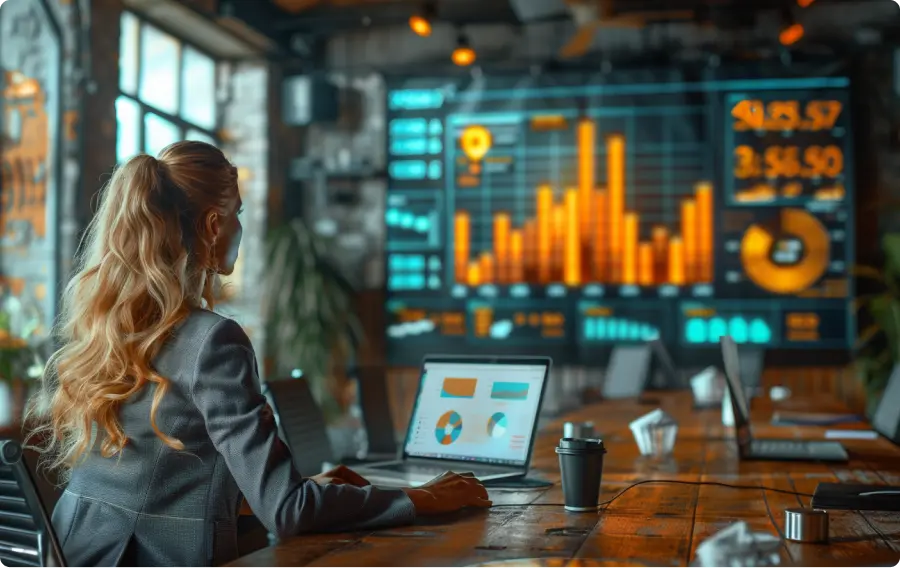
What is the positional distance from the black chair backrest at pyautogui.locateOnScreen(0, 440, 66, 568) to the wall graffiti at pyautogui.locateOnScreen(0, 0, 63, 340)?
3.86 meters

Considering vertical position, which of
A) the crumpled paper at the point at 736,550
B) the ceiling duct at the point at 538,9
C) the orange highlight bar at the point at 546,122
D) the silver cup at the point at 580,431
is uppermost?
the ceiling duct at the point at 538,9

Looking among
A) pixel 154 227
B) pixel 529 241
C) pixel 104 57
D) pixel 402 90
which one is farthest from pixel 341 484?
pixel 402 90

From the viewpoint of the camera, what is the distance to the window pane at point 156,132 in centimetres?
638

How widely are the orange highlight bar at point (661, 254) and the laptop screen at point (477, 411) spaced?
14.3 feet

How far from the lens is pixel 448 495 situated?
1.70 meters

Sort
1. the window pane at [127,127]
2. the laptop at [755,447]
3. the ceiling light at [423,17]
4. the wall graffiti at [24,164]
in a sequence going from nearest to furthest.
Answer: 1. the laptop at [755,447]
2. the wall graffiti at [24,164]
3. the window pane at [127,127]
4. the ceiling light at [423,17]

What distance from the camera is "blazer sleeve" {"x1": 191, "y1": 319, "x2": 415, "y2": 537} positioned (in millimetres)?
1482

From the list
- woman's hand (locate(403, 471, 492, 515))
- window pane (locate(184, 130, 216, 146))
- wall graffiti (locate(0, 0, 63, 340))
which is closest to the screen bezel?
woman's hand (locate(403, 471, 492, 515))

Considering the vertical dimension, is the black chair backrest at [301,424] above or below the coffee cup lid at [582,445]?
below

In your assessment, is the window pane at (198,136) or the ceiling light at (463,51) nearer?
the ceiling light at (463,51)

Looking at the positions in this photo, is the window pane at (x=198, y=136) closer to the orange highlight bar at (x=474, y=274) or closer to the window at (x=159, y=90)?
the window at (x=159, y=90)

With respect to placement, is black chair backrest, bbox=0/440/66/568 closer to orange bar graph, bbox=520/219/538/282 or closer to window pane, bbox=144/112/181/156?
window pane, bbox=144/112/181/156

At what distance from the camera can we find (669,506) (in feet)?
5.95

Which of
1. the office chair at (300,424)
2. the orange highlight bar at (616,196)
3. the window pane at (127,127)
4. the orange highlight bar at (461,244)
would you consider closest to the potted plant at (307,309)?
the orange highlight bar at (461,244)
